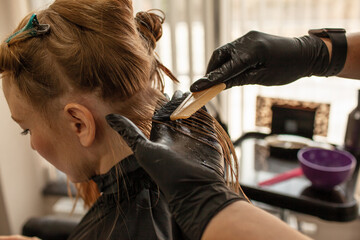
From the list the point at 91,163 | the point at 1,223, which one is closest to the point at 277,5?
the point at 91,163

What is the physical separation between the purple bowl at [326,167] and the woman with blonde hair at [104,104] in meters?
0.59

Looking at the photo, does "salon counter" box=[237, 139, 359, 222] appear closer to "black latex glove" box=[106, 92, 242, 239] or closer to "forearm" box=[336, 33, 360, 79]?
"forearm" box=[336, 33, 360, 79]

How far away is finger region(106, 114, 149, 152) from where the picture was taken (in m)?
0.60

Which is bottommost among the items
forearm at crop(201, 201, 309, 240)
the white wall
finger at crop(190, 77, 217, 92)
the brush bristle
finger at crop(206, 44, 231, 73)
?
the white wall

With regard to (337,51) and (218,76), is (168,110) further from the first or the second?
(337,51)

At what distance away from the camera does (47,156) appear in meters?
0.91

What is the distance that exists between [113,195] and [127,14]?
0.50 metres

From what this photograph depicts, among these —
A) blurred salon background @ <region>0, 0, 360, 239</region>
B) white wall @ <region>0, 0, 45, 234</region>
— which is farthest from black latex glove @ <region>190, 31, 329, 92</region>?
white wall @ <region>0, 0, 45, 234</region>

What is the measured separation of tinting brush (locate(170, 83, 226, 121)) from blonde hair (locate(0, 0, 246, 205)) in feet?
0.44

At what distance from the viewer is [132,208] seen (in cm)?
90

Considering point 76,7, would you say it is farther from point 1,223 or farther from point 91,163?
point 1,223

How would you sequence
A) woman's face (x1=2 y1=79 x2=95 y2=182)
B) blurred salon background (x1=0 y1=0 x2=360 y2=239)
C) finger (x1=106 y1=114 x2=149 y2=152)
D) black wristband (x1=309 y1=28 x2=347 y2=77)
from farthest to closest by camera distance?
blurred salon background (x1=0 y1=0 x2=360 y2=239)
black wristband (x1=309 y1=28 x2=347 y2=77)
woman's face (x1=2 y1=79 x2=95 y2=182)
finger (x1=106 y1=114 x2=149 y2=152)

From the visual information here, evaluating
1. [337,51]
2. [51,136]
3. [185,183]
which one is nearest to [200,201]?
[185,183]

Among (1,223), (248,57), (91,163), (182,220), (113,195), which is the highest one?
(248,57)
